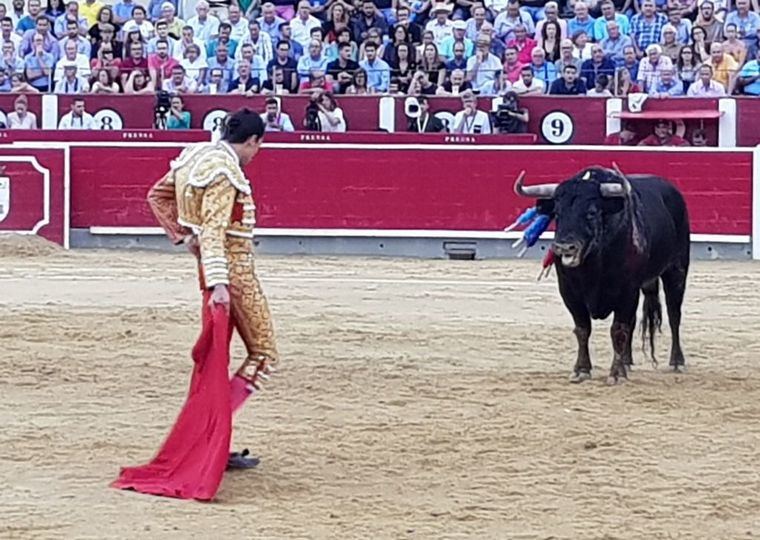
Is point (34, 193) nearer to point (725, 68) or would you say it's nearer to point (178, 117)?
point (178, 117)

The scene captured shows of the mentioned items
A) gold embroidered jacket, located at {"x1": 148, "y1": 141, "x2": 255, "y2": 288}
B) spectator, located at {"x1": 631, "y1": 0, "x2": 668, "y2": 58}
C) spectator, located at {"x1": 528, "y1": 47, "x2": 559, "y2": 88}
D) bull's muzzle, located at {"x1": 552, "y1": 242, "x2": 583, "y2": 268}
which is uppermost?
spectator, located at {"x1": 631, "y1": 0, "x2": 668, "y2": 58}

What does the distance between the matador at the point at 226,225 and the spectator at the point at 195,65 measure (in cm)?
1145

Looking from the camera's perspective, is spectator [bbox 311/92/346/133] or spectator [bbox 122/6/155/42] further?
spectator [bbox 122/6/155/42]

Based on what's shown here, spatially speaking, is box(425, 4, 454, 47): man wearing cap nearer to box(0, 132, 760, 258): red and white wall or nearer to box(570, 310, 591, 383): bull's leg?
box(0, 132, 760, 258): red and white wall

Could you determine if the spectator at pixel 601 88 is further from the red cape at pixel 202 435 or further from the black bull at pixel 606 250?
the red cape at pixel 202 435

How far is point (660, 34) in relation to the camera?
16609mm

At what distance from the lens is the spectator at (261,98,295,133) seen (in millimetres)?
16672

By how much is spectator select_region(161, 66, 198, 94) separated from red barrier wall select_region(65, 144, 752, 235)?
45.7 inches

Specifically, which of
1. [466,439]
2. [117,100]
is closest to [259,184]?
[117,100]

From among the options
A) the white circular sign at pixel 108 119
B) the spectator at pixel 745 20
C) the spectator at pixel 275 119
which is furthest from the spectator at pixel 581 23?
the white circular sign at pixel 108 119

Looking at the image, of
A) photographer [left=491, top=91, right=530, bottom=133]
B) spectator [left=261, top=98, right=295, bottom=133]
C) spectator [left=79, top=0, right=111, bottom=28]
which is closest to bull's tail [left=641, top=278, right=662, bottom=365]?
photographer [left=491, top=91, right=530, bottom=133]

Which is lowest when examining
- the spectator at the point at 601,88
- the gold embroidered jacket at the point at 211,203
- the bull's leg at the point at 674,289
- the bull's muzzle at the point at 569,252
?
the bull's leg at the point at 674,289

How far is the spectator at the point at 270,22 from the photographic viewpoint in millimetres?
17672

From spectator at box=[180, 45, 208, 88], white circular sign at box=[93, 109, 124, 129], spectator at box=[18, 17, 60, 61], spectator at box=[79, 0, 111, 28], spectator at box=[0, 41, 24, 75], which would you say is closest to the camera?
spectator at box=[180, 45, 208, 88]
